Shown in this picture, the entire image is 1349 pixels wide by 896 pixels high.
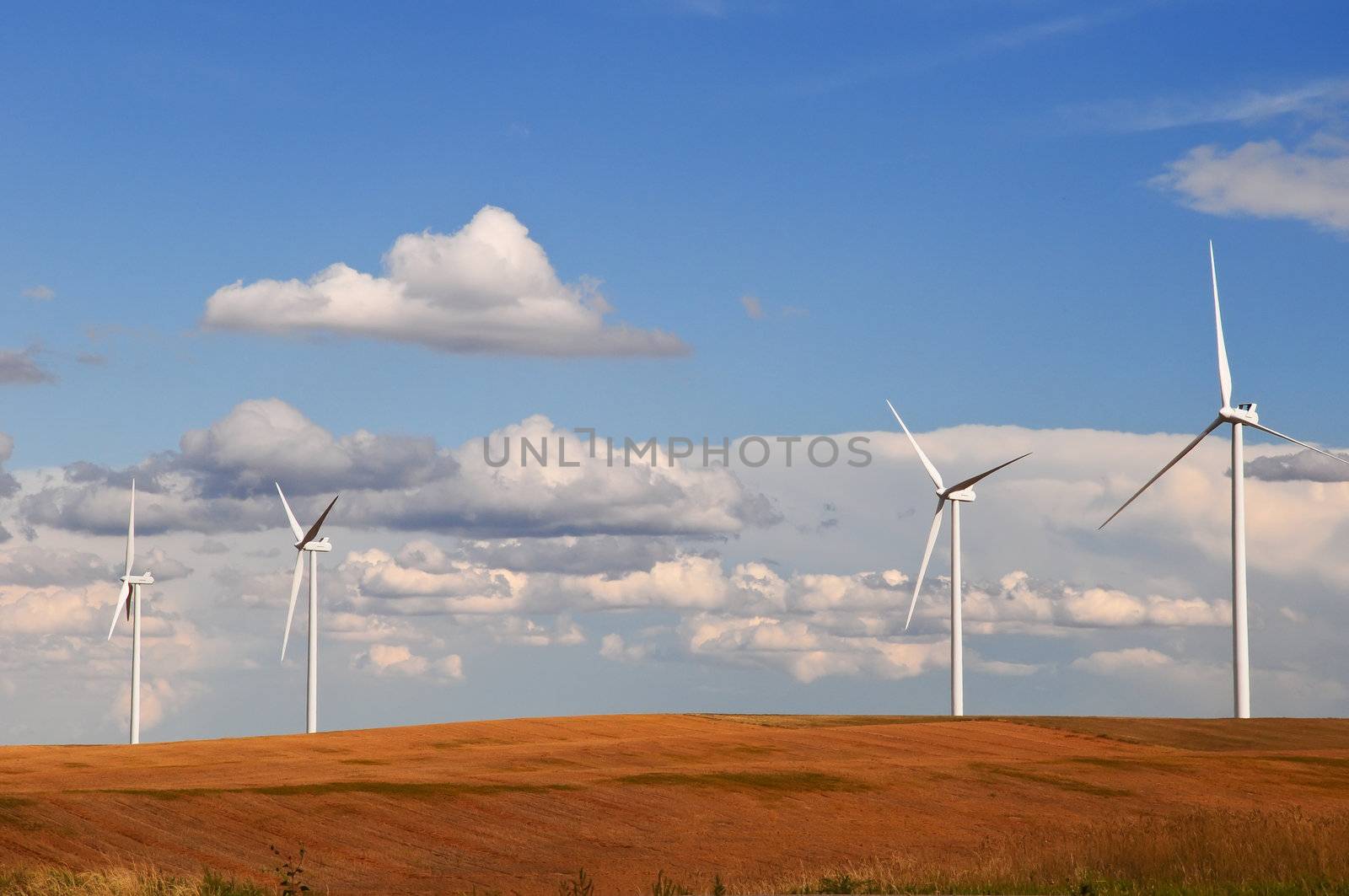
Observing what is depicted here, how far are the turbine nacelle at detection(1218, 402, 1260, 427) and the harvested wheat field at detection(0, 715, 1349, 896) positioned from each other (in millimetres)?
17831

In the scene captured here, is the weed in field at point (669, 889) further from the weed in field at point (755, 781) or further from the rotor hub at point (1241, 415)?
the rotor hub at point (1241, 415)

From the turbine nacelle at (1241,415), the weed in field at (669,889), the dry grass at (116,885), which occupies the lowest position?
the dry grass at (116,885)

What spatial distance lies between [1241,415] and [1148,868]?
63.6 meters

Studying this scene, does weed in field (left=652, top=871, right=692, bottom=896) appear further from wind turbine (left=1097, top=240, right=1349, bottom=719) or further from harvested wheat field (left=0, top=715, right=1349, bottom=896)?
wind turbine (left=1097, top=240, right=1349, bottom=719)

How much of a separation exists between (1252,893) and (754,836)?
20.5 metres

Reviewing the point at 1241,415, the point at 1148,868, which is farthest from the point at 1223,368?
the point at 1148,868

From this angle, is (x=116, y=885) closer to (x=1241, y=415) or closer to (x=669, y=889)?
(x=669, y=889)

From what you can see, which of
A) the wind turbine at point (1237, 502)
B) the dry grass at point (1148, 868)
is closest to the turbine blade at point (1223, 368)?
the wind turbine at point (1237, 502)

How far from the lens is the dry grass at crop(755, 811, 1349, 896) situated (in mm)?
25641

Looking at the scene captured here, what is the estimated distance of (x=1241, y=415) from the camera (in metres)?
87.0

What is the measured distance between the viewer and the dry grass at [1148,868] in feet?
84.1

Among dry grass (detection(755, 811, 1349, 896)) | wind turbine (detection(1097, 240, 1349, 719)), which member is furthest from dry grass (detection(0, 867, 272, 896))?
wind turbine (detection(1097, 240, 1349, 719))

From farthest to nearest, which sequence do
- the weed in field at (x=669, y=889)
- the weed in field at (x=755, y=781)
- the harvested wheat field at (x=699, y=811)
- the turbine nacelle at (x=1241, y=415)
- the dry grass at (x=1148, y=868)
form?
the turbine nacelle at (x=1241, y=415) < the weed in field at (x=755, y=781) < the harvested wheat field at (x=699, y=811) < the dry grass at (x=1148, y=868) < the weed in field at (x=669, y=889)

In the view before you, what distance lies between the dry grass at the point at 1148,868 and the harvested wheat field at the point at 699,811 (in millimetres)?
98
